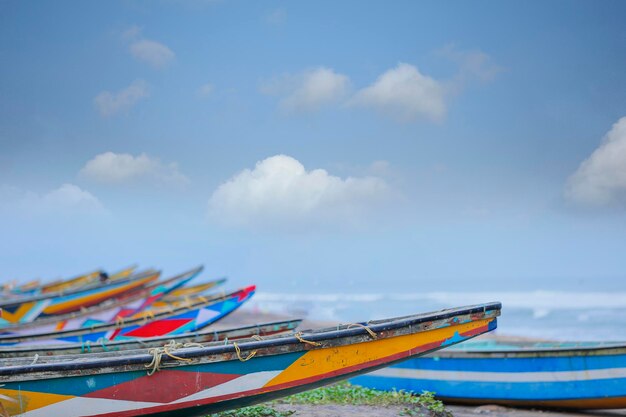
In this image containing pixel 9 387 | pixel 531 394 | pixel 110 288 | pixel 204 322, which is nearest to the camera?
pixel 9 387

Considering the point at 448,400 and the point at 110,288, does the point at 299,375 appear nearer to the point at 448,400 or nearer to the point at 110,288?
the point at 448,400

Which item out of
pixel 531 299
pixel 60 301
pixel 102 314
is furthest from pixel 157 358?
pixel 531 299

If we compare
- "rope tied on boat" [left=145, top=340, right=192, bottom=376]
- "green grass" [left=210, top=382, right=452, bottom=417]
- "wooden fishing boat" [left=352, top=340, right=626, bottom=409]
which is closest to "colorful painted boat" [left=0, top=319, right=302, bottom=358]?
"green grass" [left=210, top=382, right=452, bottom=417]

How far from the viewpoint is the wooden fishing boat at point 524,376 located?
20.6 feet

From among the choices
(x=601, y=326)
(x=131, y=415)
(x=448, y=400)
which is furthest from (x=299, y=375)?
(x=601, y=326)

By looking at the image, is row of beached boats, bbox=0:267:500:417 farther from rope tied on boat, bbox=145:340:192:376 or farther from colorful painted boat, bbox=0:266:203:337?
colorful painted boat, bbox=0:266:203:337

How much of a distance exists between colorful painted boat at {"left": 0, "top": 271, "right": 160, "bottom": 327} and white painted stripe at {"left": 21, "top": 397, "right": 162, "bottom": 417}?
6888 mm

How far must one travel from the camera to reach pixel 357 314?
115 ft

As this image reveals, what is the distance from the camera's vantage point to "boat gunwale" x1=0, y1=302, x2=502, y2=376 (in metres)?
3.52

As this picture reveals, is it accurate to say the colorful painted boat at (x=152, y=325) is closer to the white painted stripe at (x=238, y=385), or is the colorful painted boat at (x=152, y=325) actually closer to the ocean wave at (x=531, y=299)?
the white painted stripe at (x=238, y=385)

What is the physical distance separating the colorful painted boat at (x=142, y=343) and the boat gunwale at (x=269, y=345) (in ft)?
4.19

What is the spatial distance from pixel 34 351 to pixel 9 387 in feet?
6.57

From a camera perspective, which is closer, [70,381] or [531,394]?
[70,381]

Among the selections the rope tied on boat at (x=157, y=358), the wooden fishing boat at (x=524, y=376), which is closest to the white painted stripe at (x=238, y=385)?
the rope tied on boat at (x=157, y=358)
